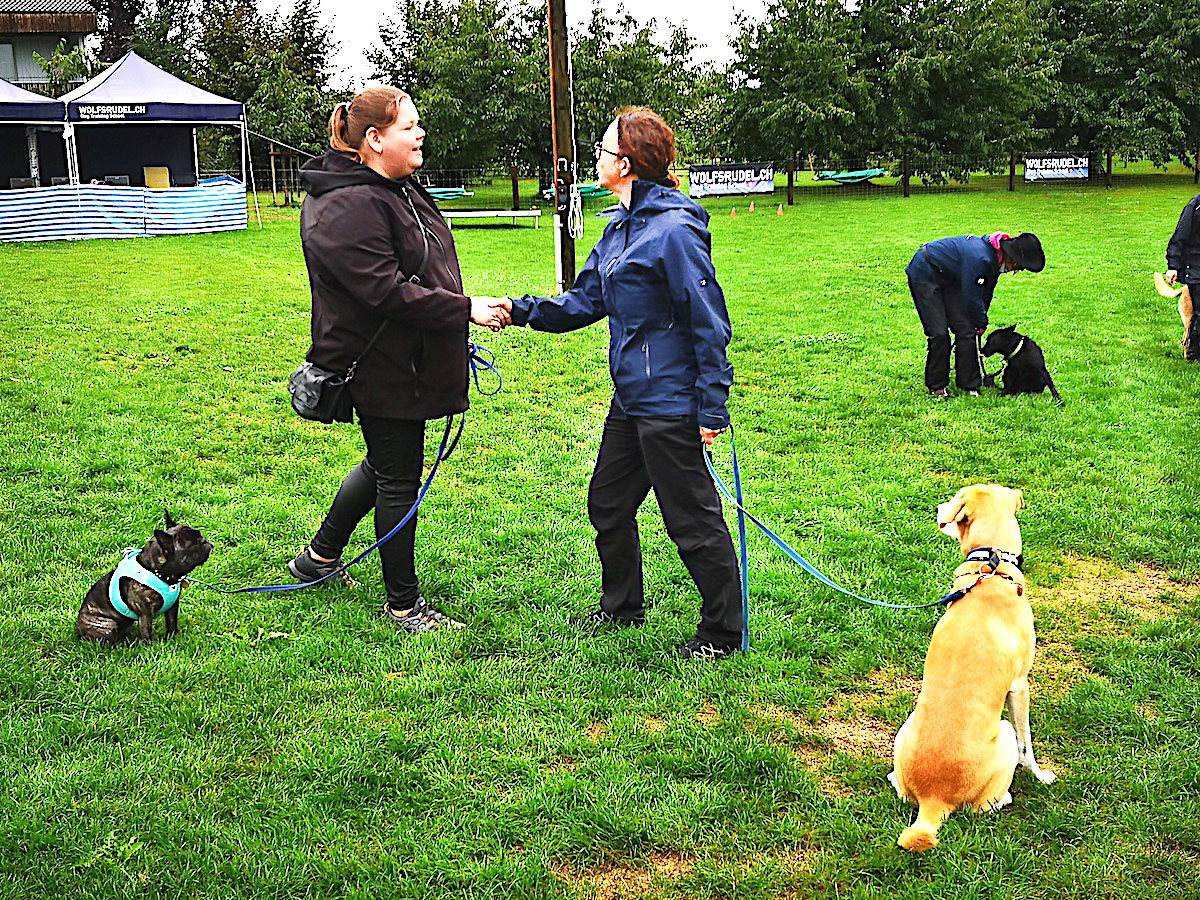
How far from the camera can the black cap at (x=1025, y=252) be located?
8453 mm

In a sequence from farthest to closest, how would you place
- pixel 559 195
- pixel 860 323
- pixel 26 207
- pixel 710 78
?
pixel 710 78
pixel 26 207
pixel 559 195
pixel 860 323

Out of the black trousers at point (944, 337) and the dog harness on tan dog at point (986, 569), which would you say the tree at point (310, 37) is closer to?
the black trousers at point (944, 337)

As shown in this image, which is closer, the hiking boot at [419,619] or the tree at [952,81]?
the hiking boot at [419,619]

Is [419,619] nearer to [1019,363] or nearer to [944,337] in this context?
[944,337]

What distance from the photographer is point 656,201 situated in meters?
4.29

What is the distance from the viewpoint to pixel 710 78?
113 ft

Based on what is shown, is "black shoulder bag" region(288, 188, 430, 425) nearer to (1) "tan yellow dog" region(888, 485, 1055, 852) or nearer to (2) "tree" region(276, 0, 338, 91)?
(1) "tan yellow dog" region(888, 485, 1055, 852)

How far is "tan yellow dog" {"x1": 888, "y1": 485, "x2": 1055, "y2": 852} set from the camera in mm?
3283

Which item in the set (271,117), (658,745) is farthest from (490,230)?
(658,745)

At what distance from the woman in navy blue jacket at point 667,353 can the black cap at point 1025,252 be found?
16.5ft

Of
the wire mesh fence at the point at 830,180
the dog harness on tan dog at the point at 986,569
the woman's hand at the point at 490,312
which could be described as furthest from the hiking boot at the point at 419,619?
the wire mesh fence at the point at 830,180

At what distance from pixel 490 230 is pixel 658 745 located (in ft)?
69.1

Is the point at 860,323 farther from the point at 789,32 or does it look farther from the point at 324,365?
the point at 789,32

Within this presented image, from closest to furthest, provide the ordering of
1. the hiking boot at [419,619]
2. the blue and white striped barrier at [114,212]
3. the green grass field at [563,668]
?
the green grass field at [563,668] < the hiking boot at [419,619] < the blue and white striped barrier at [114,212]
